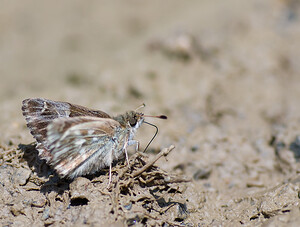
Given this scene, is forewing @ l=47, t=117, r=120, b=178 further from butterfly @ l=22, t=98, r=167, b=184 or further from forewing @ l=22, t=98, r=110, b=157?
forewing @ l=22, t=98, r=110, b=157

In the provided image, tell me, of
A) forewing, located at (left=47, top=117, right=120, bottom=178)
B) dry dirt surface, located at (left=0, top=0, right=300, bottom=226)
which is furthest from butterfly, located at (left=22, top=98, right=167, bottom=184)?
dry dirt surface, located at (left=0, top=0, right=300, bottom=226)

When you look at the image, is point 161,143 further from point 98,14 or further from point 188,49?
point 98,14

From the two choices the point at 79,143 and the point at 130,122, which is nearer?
the point at 79,143

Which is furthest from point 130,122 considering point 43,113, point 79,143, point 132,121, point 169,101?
point 169,101

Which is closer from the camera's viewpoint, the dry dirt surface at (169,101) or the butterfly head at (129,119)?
the dry dirt surface at (169,101)

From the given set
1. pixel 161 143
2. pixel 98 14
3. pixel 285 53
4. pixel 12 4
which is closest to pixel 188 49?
pixel 285 53

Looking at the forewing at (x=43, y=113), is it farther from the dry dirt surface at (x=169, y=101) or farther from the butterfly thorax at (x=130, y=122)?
the dry dirt surface at (x=169, y=101)

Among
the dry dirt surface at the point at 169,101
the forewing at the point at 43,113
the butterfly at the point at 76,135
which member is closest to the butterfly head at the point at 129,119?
the butterfly at the point at 76,135

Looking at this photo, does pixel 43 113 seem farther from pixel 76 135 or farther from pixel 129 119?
pixel 129 119
